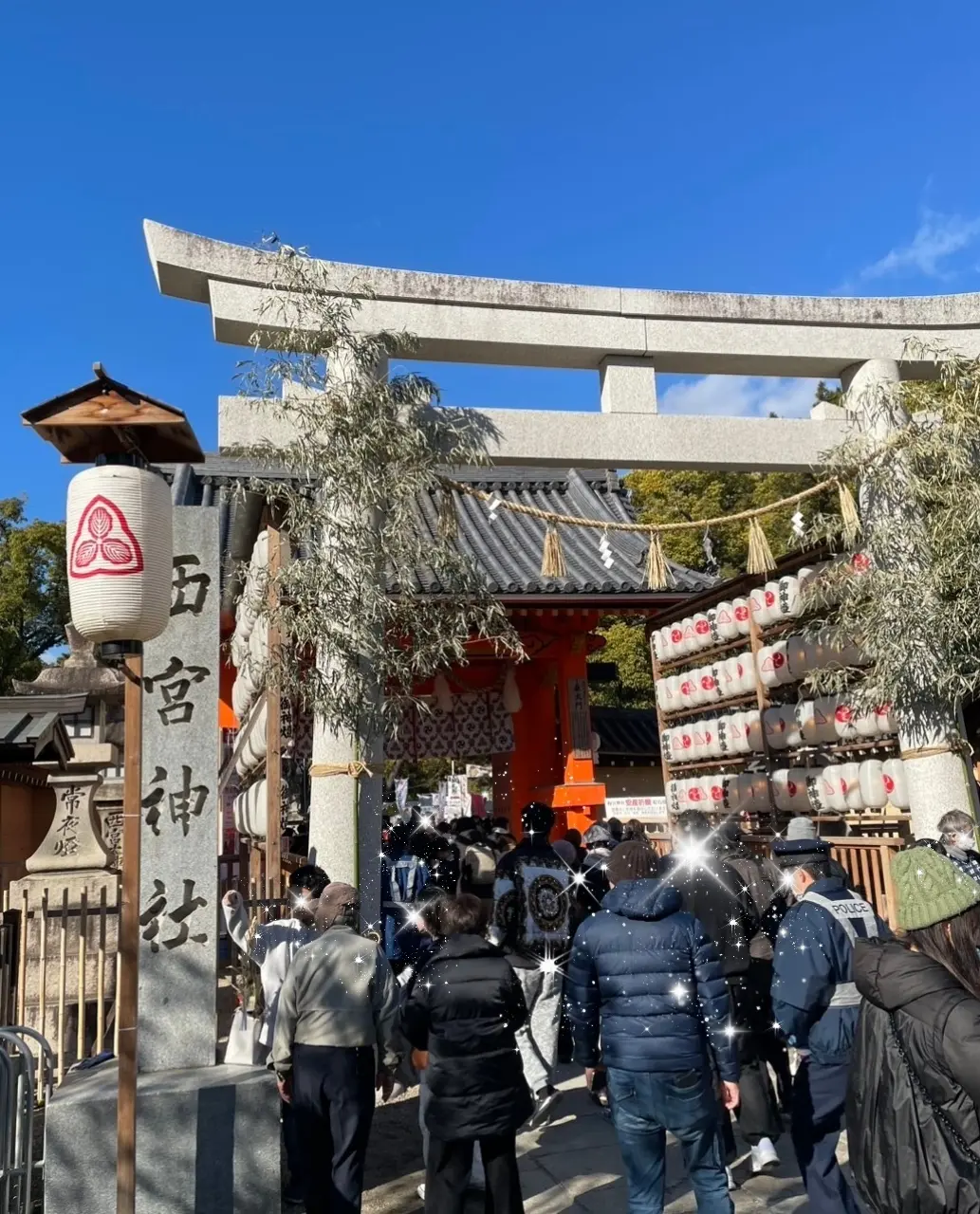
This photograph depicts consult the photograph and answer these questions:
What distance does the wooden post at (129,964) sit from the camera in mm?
3434

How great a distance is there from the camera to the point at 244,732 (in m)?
10.7

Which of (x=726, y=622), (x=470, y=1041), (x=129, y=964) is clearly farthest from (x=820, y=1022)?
(x=726, y=622)

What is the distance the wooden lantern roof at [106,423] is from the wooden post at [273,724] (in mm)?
2623

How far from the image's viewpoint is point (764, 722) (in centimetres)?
949

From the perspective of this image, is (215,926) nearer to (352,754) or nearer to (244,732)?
(352,754)

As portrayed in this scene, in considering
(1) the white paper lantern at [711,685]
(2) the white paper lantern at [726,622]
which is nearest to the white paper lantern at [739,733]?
(1) the white paper lantern at [711,685]

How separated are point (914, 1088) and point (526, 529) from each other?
13345 mm

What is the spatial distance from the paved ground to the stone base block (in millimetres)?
858

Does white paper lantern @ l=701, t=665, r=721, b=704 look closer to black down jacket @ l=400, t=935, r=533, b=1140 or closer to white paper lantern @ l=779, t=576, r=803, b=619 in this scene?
white paper lantern @ l=779, t=576, r=803, b=619

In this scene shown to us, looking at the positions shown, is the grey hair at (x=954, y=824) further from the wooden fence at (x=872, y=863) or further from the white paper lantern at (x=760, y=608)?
the white paper lantern at (x=760, y=608)

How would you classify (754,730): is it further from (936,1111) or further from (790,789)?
(936,1111)

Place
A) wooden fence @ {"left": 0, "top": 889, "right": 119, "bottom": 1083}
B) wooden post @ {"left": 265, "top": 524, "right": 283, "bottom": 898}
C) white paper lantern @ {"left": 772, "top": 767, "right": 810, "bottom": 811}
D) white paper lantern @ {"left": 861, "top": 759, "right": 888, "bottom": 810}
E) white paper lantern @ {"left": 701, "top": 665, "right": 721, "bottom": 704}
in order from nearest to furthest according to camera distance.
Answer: wooden fence @ {"left": 0, "top": 889, "right": 119, "bottom": 1083} < wooden post @ {"left": 265, "top": 524, "right": 283, "bottom": 898} < white paper lantern @ {"left": 861, "top": 759, "right": 888, "bottom": 810} < white paper lantern @ {"left": 772, "top": 767, "right": 810, "bottom": 811} < white paper lantern @ {"left": 701, "top": 665, "right": 721, "bottom": 704}

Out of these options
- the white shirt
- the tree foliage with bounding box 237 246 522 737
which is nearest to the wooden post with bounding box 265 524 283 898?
the tree foliage with bounding box 237 246 522 737

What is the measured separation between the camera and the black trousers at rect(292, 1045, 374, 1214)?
3.91 m
